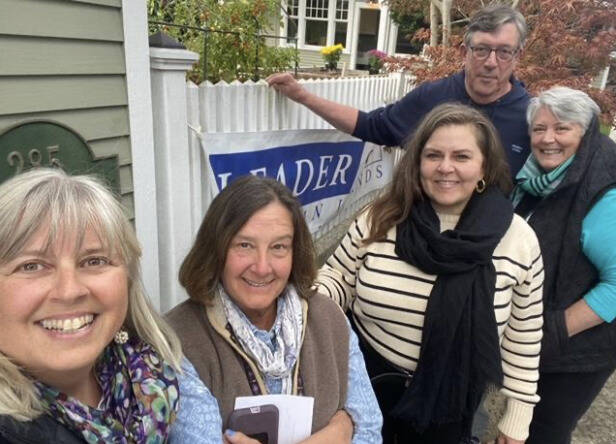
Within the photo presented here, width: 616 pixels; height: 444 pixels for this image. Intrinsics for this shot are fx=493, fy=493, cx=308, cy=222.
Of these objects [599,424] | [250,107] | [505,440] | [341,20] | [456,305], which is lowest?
[599,424]

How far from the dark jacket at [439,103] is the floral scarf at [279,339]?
1.27m

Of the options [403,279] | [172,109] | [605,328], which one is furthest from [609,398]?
[172,109]

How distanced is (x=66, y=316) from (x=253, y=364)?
23.7 inches

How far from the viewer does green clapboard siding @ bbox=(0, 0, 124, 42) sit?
169 cm

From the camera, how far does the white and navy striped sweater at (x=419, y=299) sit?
6.02ft

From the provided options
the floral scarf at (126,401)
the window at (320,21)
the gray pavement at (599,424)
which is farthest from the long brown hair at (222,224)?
the window at (320,21)

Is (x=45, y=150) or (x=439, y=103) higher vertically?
(x=439, y=103)

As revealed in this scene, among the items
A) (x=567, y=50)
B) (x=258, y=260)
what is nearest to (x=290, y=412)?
(x=258, y=260)

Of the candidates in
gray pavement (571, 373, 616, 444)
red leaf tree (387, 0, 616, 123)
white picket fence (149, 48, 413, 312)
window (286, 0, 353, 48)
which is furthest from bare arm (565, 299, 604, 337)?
window (286, 0, 353, 48)

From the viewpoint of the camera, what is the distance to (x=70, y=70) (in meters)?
1.92

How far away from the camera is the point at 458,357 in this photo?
74.0 inches

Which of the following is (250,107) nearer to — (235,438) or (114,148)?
(114,148)

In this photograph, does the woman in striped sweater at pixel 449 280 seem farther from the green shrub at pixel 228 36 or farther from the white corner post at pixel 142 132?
the green shrub at pixel 228 36

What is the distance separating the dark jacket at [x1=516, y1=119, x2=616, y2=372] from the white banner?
1328 millimetres
